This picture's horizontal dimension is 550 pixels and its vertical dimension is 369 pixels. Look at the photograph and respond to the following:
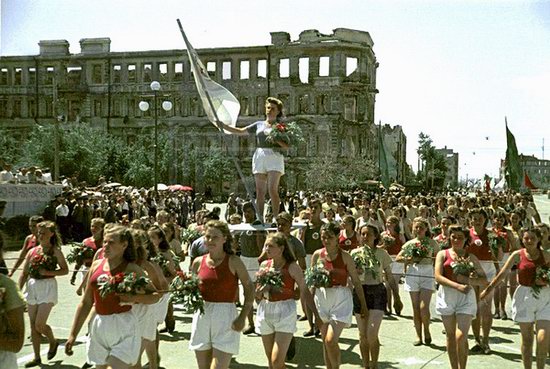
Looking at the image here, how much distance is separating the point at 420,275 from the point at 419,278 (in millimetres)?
75

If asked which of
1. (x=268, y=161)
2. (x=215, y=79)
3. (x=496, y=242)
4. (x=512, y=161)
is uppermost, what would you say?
(x=215, y=79)

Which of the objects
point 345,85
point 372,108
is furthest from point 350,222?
point 372,108

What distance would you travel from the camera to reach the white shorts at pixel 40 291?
8516 mm

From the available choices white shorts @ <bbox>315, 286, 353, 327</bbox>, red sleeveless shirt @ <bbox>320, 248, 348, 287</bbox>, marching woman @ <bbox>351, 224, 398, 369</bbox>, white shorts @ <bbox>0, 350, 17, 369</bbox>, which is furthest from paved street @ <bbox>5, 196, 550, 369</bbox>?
white shorts @ <bbox>0, 350, 17, 369</bbox>

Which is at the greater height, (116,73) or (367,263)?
(116,73)

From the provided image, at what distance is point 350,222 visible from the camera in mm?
9766

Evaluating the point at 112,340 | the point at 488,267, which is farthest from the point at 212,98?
the point at 112,340

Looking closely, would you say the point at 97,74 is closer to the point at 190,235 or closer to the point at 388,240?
the point at 190,235

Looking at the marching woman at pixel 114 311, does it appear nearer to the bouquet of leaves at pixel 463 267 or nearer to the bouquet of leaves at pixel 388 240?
the bouquet of leaves at pixel 463 267

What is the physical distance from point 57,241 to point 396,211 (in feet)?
31.3

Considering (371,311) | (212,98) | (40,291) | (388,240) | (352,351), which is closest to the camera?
(371,311)

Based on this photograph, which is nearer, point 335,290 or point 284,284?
point 284,284

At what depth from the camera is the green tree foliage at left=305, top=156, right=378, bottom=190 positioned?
221ft

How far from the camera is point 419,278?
9828 millimetres
